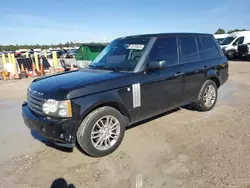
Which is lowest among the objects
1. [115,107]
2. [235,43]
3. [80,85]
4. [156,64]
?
[115,107]

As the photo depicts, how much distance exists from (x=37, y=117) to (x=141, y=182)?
1.81 metres

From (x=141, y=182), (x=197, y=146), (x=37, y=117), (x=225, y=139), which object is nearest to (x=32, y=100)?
(x=37, y=117)

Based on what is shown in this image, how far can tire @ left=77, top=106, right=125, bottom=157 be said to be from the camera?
3277 mm

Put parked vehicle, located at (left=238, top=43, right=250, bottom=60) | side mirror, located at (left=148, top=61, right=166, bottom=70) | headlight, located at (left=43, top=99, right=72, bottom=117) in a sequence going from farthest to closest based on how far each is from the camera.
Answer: parked vehicle, located at (left=238, top=43, right=250, bottom=60)
side mirror, located at (left=148, top=61, right=166, bottom=70)
headlight, located at (left=43, top=99, right=72, bottom=117)

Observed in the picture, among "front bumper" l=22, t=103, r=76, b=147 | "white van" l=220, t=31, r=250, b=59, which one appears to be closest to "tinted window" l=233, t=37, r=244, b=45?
"white van" l=220, t=31, r=250, b=59

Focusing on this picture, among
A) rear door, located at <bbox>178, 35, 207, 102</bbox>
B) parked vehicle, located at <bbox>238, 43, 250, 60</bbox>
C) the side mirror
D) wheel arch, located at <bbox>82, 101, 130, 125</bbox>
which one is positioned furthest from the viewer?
parked vehicle, located at <bbox>238, 43, 250, 60</bbox>

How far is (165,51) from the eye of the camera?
173 inches

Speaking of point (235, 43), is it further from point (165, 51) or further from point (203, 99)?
point (165, 51)

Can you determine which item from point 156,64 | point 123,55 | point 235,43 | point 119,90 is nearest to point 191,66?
point 156,64

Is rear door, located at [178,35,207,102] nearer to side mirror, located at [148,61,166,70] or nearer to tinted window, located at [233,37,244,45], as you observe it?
side mirror, located at [148,61,166,70]

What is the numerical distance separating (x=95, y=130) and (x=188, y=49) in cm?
280

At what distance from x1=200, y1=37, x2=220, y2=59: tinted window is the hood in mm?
2487

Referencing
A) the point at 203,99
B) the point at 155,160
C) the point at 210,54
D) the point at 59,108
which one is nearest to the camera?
the point at 59,108

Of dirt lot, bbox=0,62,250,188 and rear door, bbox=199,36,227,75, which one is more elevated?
rear door, bbox=199,36,227,75
